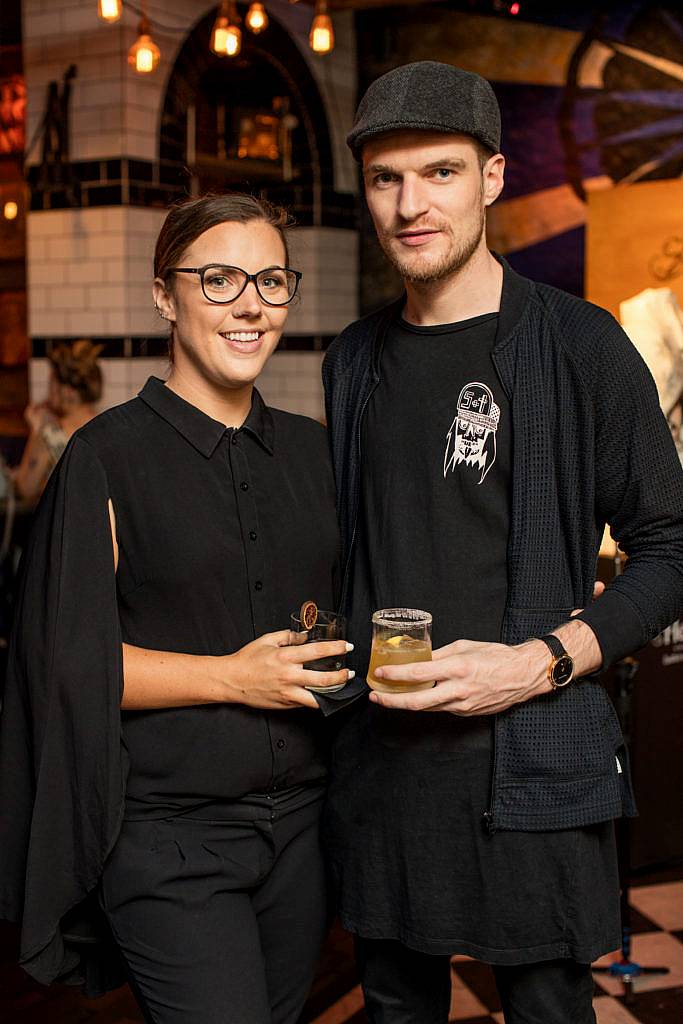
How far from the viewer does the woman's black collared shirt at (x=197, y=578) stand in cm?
175

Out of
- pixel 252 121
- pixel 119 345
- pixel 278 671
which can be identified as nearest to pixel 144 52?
pixel 119 345

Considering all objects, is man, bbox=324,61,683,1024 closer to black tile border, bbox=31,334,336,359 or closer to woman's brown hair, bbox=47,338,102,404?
black tile border, bbox=31,334,336,359

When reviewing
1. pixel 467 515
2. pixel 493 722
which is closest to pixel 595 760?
pixel 493 722

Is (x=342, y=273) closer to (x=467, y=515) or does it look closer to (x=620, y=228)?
(x=620, y=228)

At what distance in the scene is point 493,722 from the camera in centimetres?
181

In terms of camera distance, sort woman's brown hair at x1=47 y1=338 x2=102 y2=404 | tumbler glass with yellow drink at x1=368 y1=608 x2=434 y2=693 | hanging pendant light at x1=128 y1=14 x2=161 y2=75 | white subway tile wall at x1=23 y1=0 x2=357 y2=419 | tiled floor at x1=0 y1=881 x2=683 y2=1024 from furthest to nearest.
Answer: woman's brown hair at x1=47 y1=338 x2=102 y2=404 < white subway tile wall at x1=23 y1=0 x2=357 y2=419 < hanging pendant light at x1=128 y1=14 x2=161 y2=75 < tiled floor at x1=0 y1=881 x2=683 y2=1024 < tumbler glass with yellow drink at x1=368 y1=608 x2=434 y2=693

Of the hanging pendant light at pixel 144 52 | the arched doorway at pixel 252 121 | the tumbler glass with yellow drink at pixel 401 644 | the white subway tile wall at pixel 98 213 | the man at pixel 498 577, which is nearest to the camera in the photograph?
the tumbler glass with yellow drink at pixel 401 644

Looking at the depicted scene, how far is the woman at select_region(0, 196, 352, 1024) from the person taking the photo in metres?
1.70

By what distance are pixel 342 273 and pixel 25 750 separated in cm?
Result: 492

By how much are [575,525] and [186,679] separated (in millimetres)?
646

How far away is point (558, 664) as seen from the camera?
1.76 meters

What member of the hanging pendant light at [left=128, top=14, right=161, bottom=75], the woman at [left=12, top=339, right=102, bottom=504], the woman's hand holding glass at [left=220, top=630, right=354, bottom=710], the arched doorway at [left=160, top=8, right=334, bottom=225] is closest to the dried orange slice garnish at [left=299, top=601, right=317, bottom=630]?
the woman's hand holding glass at [left=220, top=630, right=354, bottom=710]

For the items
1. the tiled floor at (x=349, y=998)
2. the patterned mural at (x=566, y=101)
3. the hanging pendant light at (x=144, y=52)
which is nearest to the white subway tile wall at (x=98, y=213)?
the hanging pendant light at (x=144, y=52)

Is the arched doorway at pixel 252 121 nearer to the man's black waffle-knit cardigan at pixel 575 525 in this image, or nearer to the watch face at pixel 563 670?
the man's black waffle-knit cardigan at pixel 575 525
